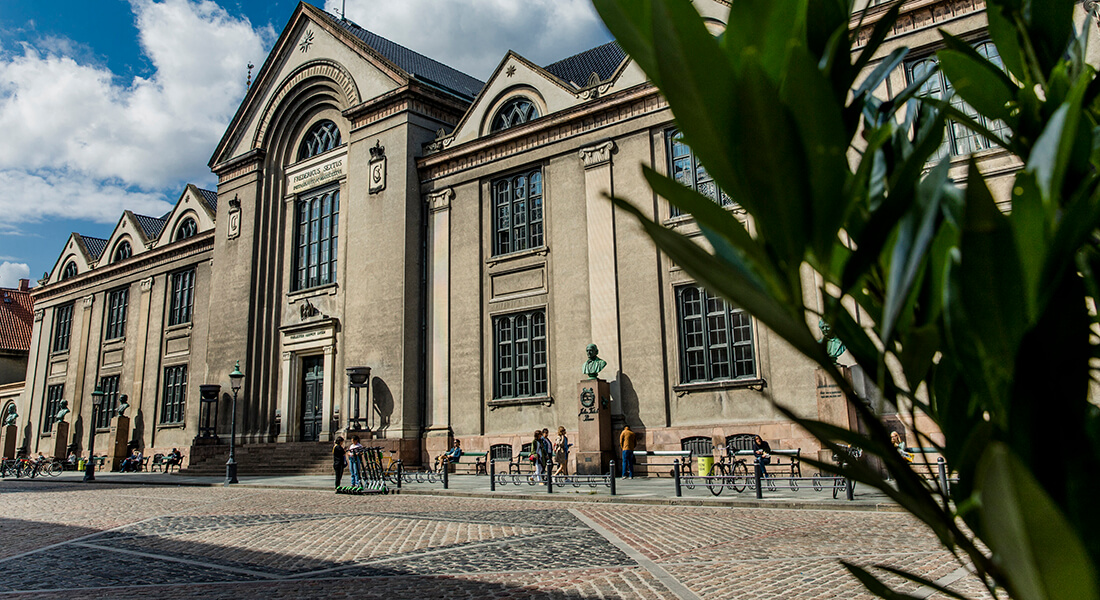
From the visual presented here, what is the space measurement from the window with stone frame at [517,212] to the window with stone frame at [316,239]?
754 centimetres

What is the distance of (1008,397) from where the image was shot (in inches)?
32.2

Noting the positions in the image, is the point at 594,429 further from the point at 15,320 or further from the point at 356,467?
the point at 15,320

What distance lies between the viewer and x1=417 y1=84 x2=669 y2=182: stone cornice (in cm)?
2217

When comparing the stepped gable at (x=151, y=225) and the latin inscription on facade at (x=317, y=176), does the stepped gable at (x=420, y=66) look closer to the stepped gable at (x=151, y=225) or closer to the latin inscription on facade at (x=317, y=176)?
the latin inscription on facade at (x=317, y=176)

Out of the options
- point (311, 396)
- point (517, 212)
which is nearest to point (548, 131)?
point (517, 212)

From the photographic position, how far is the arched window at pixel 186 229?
37031mm

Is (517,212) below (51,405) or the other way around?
the other way around

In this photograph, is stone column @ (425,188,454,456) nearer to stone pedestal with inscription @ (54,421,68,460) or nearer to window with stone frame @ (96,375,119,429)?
window with stone frame @ (96,375,119,429)

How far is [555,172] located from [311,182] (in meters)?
11.9

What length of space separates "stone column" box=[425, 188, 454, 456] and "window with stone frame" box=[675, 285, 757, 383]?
326 inches

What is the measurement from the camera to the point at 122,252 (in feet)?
131

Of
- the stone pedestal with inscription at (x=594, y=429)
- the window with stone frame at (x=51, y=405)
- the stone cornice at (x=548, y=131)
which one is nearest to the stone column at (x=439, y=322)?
the stone cornice at (x=548, y=131)

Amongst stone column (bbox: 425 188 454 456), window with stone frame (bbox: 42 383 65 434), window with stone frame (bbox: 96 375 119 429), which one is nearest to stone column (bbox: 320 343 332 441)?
stone column (bbox: 425 188 454 456)

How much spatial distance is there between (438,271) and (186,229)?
59.2ft
